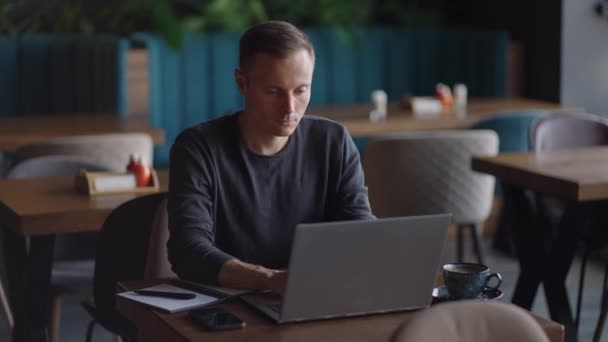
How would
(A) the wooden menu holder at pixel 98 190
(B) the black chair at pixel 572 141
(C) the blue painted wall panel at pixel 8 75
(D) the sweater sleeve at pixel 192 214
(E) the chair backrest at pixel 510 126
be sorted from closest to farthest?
(D) the sweater sleeve at pixel 192 214 < (A) the wooden menu holder at pixel 98 190 < (B) the black chair at pixel 572 141 < (E) the chair backrest at pixel 510 126 < (C) the blue painted wall panel at pixel 8 75

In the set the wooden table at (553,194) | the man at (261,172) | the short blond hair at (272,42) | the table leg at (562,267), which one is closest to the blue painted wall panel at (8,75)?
the wooden table at (553,194)

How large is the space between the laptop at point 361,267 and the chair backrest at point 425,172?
2.64 m

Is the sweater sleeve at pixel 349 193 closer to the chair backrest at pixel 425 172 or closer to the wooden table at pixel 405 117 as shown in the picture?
the chair backrest at pixel 425 172

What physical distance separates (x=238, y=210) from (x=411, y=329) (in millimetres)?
919

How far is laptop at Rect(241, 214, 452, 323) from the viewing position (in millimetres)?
1920

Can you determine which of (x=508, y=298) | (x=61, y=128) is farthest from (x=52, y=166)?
(x=508, y=298)

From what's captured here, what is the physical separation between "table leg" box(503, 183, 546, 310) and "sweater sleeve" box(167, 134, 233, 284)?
187 centimetres

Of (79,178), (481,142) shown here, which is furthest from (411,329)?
(481,142)

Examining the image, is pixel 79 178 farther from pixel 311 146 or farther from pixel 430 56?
pixel 430 56

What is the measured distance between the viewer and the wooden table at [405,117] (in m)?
5.37

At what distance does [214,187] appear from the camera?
2.50 metres

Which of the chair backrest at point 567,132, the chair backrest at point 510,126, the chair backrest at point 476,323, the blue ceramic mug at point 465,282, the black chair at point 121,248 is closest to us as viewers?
the chair backrest at point 476,323

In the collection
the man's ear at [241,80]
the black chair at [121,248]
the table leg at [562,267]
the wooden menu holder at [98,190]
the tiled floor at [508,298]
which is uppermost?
the man's ear at [241,80]

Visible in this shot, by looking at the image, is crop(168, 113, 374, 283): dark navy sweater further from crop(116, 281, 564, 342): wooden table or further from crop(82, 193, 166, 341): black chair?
crop(82, 193, 166, 341): black chair
